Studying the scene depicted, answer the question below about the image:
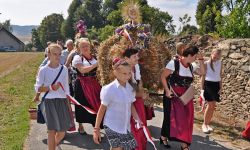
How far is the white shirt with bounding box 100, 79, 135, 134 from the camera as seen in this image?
3.34 metres

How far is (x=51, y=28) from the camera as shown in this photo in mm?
71562

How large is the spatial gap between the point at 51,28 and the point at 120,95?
72.4 meters

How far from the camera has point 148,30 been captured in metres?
5.18

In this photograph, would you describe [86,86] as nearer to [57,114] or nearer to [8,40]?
[57,114]

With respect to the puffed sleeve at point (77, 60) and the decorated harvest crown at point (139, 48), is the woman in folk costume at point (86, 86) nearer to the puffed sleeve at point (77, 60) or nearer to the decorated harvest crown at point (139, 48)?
the puffed sleeve at point (77, 60)

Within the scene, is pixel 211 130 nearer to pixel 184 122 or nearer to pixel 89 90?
pixel 184 122

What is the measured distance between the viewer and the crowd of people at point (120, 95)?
339 centimetres

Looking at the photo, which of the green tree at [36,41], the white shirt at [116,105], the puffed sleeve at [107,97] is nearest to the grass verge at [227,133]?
the white shirt at [116,105]

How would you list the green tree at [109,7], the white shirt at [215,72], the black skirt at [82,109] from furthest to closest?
the green tree at [109,7] < the white shirt at [215,72] < the black skirt at [82,109]

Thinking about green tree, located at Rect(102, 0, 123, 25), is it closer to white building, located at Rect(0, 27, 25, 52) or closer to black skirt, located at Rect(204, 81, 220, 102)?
white building, located at Rect(0, 27, 25, 52)

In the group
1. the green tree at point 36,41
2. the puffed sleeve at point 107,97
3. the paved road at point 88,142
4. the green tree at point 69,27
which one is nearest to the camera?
the puffed sleeve at point 107,97

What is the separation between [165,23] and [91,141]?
21.7m

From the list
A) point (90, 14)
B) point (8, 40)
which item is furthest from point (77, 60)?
point (8, 40)

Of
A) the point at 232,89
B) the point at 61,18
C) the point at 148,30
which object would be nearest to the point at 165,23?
the point at 232,89
